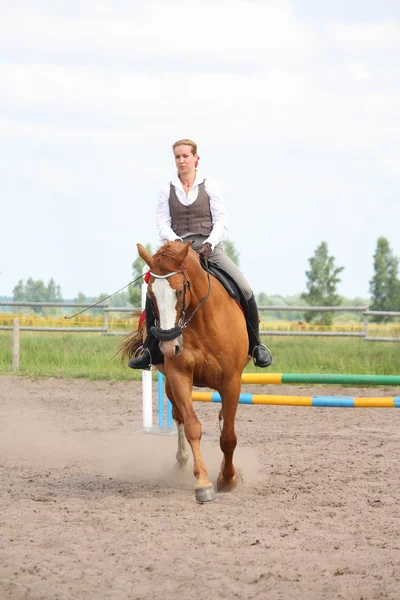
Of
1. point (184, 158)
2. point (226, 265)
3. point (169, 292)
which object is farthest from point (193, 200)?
point (169, 292)

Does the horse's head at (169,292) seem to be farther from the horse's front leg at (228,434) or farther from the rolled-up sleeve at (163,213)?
the rolled-up sleeve at (163,213)

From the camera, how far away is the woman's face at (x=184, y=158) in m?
7.00

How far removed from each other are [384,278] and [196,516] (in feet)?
186

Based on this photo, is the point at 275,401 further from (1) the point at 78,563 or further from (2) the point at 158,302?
(1) the point at 78,563

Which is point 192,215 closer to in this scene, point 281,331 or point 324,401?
point 324,401

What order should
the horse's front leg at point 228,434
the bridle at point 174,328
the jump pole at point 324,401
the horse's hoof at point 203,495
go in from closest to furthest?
the bridle at point 174,328 < the horse's hoof at point 203,495 < the horse's front leg at point 228,434 < the jump pole at point 324,401

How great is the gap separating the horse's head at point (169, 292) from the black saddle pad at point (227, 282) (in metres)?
0.66

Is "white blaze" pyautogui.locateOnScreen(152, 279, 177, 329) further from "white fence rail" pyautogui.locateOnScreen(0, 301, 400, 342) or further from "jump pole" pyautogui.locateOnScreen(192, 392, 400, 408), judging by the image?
"white fence rail" pyautogui.locateOnScreen(0, 301, 400, 342)

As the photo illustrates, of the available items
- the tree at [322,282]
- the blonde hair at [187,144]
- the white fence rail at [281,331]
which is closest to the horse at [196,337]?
the blonde hair at [187,144]

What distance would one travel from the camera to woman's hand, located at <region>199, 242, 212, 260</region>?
21.9 ft

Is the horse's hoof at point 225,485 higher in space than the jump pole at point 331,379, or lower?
lower

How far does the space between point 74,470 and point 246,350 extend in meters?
2.32

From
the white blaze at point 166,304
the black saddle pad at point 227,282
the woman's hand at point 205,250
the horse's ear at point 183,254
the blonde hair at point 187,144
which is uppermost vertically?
the blonde hair at point 187,144

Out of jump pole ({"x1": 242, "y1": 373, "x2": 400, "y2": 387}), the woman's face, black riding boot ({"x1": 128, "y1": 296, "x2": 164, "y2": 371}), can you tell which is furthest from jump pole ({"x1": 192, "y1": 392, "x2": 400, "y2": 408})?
the woman's face
